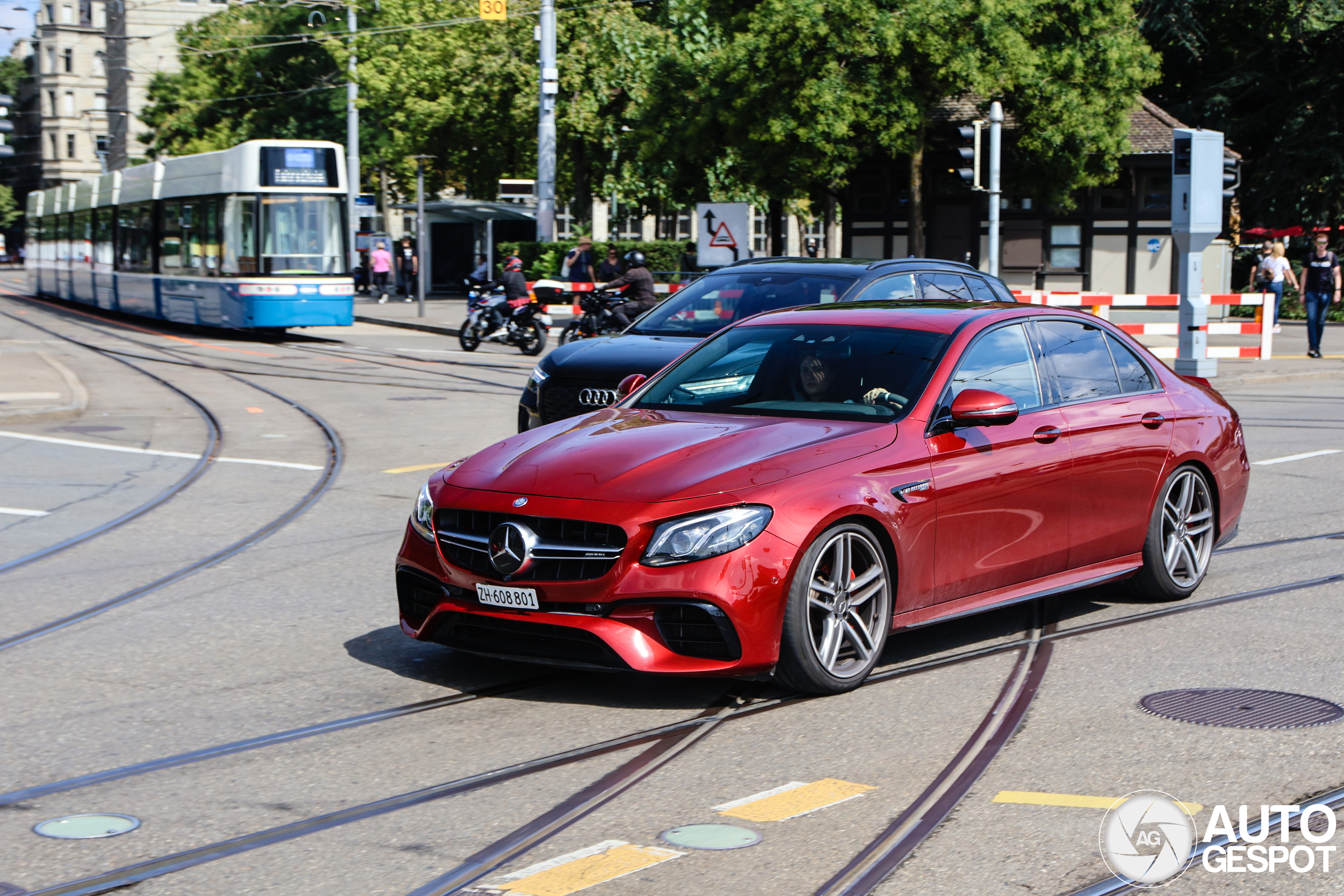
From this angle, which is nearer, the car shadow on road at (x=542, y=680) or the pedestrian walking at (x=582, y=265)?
the car shadow on road at (x=542, y=680)

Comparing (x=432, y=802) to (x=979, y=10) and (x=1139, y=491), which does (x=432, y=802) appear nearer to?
(x=1139, y=491)

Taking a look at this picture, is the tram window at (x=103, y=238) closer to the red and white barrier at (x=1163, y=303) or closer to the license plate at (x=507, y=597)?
the red and white barrier at (x=1163, y=303)

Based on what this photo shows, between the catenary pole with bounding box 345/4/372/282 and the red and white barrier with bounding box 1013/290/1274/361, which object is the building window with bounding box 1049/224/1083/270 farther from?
the catenary pole with bounding box 345/4/372/282

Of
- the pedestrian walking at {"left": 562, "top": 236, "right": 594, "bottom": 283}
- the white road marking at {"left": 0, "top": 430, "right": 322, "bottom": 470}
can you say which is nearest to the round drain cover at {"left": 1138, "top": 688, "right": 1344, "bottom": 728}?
the white road marking at {"left": 0, "top": 430, "right": 322, "bottom": 470}

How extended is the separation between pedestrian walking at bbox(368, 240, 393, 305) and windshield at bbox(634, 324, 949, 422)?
1432 inches

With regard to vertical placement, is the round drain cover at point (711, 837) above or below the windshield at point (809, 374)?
below

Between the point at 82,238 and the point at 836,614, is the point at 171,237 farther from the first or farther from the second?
the point at 836,614

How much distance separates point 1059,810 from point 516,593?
2045 millimetres

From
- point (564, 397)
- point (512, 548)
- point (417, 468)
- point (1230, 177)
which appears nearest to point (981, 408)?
point (512, 548)

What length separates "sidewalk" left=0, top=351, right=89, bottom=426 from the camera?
1552 cm

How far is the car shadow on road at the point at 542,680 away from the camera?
229 inches

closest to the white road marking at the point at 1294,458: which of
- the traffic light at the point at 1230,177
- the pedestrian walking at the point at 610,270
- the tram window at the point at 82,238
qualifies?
the traffic light at the point at 1230,177

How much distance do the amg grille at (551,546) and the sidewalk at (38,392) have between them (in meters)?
10.8

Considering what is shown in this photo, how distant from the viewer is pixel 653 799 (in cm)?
461
